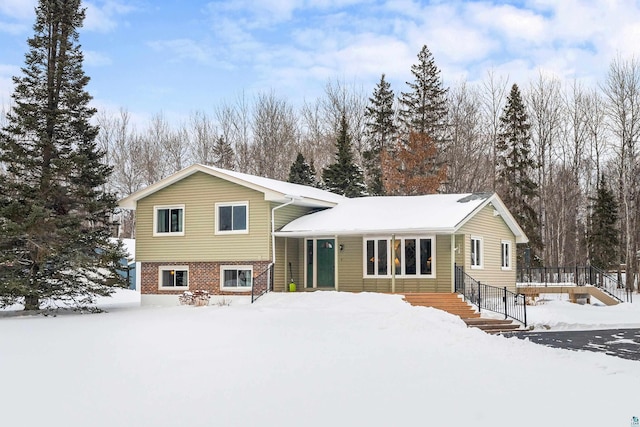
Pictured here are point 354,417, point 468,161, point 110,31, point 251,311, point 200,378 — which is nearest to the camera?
point 354,417

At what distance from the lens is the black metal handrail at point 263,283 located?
2458 cm

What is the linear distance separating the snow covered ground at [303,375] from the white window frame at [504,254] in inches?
391

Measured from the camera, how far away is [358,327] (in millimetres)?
18078

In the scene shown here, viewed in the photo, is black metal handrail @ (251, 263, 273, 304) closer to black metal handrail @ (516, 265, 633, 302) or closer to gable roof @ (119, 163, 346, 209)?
gable roof @ (119, 163, 346, 209)

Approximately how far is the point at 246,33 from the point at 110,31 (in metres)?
5.62

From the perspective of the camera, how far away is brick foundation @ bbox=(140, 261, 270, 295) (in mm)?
25266

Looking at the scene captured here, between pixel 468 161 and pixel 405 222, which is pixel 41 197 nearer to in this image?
pixel 405 222

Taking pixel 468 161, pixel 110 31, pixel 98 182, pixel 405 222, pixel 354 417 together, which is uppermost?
pixel 110 31

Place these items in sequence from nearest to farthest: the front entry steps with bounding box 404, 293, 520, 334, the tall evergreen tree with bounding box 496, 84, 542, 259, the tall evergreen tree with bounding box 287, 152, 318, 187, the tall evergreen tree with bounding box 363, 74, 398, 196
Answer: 1. the front entry steps with bounding box 404, 293, 520, 334
2. the tall evergreen tree with bounding box 496, 84, 542, 259
3. the tall evergreen tree with bounding box 287, 152, 318, 187
4. the tall evergreen tree with bounding box 363, 74, 398, 196

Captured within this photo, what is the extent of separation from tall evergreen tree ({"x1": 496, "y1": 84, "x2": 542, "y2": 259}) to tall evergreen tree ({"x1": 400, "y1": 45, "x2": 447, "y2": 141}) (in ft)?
14.8

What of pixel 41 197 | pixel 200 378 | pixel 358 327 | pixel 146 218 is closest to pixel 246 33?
pixel 146 218

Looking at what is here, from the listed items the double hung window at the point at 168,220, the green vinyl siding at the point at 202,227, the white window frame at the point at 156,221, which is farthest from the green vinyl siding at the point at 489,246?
the double hung window at the point at 168,220

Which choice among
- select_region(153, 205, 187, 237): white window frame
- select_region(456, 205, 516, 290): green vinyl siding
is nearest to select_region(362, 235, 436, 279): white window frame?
select_region(456, 205, 516, 290): green vinyl siding

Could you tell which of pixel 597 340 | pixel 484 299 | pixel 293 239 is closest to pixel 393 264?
pixel 484 299
